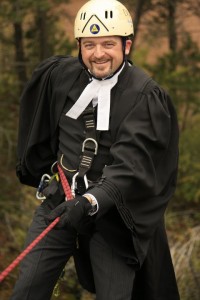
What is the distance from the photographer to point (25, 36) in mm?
9383

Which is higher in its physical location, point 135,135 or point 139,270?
point 135,135

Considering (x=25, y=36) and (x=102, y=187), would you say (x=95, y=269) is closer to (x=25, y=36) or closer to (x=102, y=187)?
(x=102, y=187)

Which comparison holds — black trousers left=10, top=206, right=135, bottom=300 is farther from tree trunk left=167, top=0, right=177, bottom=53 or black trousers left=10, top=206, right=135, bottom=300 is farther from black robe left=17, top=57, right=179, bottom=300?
tree trunk left=167, top=0, right=177, bottom=53

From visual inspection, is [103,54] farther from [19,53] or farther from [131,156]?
[19,53]

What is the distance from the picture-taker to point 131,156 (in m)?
3.44

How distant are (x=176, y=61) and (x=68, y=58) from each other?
506 cm

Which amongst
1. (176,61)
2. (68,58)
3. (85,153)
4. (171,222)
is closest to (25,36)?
(176,61)

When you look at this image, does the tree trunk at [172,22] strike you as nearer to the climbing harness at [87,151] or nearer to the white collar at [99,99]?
the white collar at [99,99]

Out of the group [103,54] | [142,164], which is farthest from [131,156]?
[103,54]

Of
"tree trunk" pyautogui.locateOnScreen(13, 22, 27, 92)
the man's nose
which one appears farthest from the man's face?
"tree trunk" pyautogui.locateOnScreen(13, 22, 27, 92)

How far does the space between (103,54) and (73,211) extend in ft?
3.17

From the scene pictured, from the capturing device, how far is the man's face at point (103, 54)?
141 inches

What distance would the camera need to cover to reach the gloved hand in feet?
10.6

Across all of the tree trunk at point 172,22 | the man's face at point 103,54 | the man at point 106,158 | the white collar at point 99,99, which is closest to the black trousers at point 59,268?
the man at point 106,158
